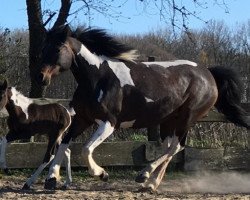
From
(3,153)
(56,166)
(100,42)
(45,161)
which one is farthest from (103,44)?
(3,153)

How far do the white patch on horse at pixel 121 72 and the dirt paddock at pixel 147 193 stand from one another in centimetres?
142

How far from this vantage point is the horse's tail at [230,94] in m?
8.56

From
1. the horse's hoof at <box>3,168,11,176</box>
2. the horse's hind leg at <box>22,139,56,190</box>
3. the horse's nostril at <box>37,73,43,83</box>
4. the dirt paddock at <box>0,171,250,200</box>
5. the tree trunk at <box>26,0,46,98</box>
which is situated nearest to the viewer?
the horse's nostril at <box>37,73,43,83</box>

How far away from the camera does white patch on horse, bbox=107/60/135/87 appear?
7205 mm

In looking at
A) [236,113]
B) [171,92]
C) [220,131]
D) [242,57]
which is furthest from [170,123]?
[242,57]

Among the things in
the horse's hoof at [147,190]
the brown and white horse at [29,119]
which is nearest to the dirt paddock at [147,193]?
the horse's hoof at [147,190]

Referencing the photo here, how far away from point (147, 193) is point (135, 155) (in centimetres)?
252

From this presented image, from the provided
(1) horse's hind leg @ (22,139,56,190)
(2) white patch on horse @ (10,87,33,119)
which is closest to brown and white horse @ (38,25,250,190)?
(1) horse's hind leg @ (22,139,56,190)

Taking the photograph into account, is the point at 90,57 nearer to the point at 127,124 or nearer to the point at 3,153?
the point at 127,124

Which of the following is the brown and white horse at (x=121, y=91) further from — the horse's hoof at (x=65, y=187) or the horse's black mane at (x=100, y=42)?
the horse's hoof at (x=65, y=187)

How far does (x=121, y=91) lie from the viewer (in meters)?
7.14

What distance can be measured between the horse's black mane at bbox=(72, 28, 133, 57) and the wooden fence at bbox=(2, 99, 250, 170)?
2249mm

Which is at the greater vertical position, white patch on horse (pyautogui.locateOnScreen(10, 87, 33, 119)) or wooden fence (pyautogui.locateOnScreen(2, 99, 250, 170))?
white patch on horse (pyautogui.locateOnScreen(10, 87, 33, 119))

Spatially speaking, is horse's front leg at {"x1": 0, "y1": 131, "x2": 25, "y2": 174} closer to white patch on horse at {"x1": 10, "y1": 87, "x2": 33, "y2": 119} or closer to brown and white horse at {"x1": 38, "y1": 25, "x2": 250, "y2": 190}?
white patch on horse at {"x1": 10, "y1": 87, "x2": 33, "y2": 119}
